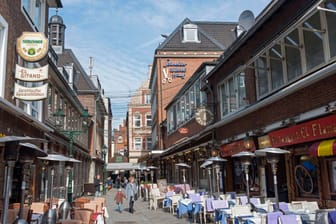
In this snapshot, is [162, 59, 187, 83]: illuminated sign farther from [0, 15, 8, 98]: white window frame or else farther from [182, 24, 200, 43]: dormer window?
[0, 15, 8, 98]: white window frame

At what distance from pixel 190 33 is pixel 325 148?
30.3 m

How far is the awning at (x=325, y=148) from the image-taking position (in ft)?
23.9

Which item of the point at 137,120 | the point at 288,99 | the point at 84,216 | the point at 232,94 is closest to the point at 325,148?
the point at 288,99

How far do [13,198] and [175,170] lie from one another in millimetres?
18006

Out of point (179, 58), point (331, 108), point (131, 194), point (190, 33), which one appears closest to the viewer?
point (331, 108)

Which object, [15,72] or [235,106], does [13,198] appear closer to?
[15,72]

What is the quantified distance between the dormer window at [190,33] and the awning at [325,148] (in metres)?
29.8

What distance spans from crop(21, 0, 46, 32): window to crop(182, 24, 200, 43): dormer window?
22.5 metres

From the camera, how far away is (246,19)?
13.9m

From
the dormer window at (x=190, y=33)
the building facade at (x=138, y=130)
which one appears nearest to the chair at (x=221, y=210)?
the dormer window at (x=190, y=33)

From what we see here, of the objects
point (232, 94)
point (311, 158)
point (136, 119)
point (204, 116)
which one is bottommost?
point (311, 158)

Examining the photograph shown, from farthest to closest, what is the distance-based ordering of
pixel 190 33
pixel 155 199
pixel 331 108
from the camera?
pixel 190 33 < pixel 155 199 < pixel 331 108

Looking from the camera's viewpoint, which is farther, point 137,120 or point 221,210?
point 137,120

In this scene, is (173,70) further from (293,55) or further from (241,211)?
(241,211)
